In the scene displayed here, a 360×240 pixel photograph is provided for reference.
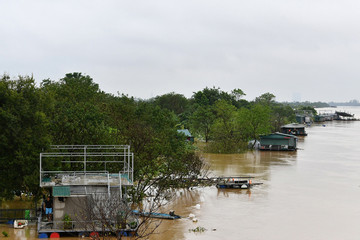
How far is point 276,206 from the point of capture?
95.7 ft

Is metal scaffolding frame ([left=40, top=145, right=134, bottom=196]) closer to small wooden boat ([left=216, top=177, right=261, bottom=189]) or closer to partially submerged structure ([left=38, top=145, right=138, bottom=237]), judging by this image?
partially submerged structure ([left=38, top=145, right=138, bottom=237])

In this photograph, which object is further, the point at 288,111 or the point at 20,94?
the point at 288,111

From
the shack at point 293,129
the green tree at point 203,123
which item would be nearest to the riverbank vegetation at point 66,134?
the green tree at point 203,123

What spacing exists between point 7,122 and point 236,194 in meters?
17.3

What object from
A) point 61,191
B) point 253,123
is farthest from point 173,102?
point 61,191

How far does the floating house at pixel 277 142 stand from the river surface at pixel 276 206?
540 inches

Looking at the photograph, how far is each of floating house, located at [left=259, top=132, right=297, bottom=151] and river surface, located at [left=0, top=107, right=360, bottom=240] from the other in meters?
13.7

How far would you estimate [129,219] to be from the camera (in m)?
20.9

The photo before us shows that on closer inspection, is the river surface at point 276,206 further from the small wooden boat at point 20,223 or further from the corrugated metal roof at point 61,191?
the corrugated metal roof at point 61,191

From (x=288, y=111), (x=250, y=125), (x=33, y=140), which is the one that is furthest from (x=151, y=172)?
(x=288, y=111)

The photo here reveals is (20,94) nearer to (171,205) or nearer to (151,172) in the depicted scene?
(151,172)

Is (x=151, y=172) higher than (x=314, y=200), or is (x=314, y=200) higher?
(x=151, y=172)

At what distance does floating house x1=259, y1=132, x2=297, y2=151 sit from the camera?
6344cm

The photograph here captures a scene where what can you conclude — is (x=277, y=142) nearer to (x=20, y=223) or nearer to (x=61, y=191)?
(x=20, y=223)
